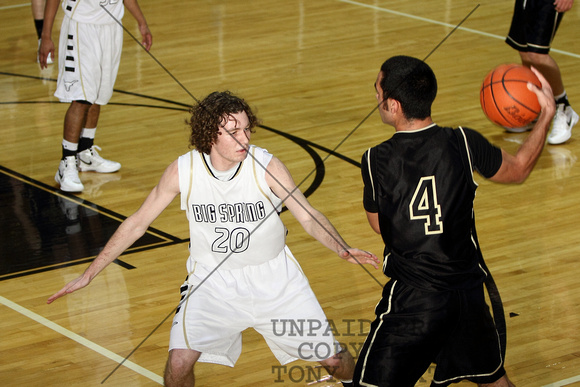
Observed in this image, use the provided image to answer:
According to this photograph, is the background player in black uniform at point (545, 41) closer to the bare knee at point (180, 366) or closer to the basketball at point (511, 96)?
the basketball at point (511, 96)

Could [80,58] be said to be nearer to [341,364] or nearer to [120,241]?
[120,241]

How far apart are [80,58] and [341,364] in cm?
378

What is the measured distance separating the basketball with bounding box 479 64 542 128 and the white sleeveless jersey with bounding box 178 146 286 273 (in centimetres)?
235

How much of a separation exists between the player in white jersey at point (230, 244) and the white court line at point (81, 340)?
0.66 metres

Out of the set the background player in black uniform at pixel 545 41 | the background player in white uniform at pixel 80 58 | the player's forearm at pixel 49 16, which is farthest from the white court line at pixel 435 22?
the player's forearm at pixel 49 16

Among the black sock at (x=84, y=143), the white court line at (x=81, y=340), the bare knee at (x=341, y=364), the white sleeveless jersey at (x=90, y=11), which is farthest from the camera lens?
the black sock at (x=84, y=143)

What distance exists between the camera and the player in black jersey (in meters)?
3.20

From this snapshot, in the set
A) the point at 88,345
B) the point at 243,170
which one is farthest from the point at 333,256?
the point at 243,170

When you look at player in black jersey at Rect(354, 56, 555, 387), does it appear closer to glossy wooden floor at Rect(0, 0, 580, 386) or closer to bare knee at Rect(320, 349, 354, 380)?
bare knee at Rect(320, 349, 354, 380)

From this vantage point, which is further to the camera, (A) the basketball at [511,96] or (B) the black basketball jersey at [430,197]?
(A) the basketball at [511,96]

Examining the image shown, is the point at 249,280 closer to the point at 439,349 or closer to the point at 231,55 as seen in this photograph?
the point at 439,349

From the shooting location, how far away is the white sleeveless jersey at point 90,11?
6.61m

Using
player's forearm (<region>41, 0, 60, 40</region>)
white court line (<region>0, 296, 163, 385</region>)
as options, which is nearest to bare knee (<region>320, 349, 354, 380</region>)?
white court line (<region>0, 296, 163, 385</region>)

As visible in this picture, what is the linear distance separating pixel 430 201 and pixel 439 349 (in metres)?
0.53
